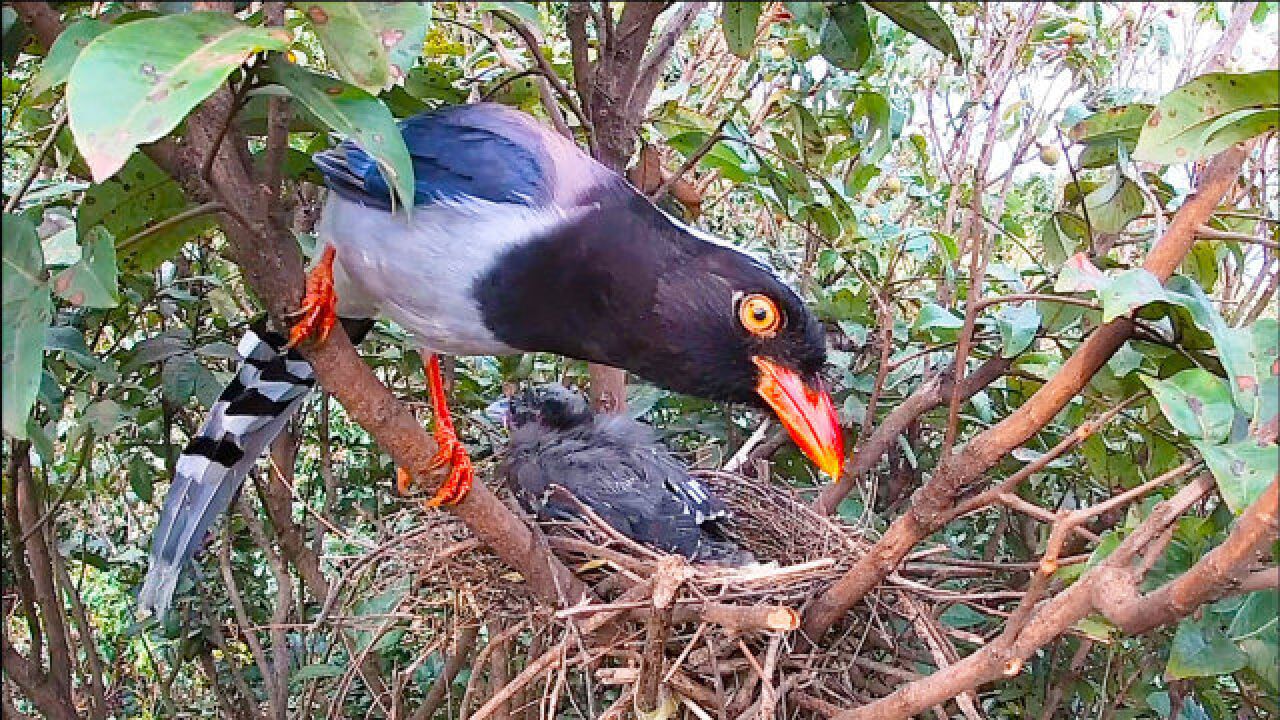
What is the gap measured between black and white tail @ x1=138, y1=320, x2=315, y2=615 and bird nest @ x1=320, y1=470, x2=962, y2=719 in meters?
0.35

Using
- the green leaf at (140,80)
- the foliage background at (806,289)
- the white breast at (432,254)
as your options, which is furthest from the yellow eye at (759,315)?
the green leaf at (140,80)

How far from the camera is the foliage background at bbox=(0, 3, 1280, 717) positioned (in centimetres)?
117

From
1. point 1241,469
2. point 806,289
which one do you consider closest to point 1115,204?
point 1241,469

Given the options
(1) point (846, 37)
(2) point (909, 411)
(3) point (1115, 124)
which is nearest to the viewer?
(1) point (846, 37)

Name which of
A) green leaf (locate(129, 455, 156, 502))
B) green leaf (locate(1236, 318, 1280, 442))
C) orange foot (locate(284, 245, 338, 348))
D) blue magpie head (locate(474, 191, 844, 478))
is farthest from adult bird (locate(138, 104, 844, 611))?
green leaf (locate(129, 455, 156, 502))

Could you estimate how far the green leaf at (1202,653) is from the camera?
1230 millimetres

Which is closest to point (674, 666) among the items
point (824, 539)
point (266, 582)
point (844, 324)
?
point (824, 539)

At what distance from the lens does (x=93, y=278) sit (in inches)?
48.2

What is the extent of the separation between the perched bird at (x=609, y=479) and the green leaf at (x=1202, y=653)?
4.58 ft

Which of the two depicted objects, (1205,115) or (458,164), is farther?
(458,164)

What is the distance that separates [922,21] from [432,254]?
909mm

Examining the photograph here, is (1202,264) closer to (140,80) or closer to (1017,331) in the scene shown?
(1017,331)

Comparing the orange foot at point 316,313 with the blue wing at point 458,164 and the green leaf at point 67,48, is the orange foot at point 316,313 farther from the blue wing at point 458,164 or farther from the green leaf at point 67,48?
the green leaf at point 67,48

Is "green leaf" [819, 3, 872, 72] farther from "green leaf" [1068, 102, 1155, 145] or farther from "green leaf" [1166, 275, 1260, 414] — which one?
"green leaf" [1166, 275, 1260, 414]
